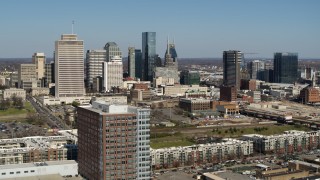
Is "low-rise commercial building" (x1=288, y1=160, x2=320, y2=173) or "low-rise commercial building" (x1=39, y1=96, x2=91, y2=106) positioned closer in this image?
"low-rise commercial building" (x1=288, y1=160, x2=320, y2=173)

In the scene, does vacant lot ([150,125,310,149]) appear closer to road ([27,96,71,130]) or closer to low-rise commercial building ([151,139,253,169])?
low-rise commercial building ([151,139,253,169])

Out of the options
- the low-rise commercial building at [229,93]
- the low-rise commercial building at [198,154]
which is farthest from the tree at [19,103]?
the low-rise commercial building at [198,154]

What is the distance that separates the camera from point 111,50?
6812 cm

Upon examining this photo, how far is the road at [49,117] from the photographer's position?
38.1 meters

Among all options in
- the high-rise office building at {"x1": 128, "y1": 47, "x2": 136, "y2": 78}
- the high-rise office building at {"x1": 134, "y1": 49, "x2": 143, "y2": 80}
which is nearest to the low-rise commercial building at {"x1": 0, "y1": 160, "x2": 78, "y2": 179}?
the high-rise office building at {"x1": 128, "y1": 47, "x2": 136, "y2": 78}

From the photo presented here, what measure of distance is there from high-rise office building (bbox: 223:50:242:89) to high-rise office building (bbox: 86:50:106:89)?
50.9 feet

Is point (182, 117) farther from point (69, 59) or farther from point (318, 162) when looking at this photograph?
point (318, 162)

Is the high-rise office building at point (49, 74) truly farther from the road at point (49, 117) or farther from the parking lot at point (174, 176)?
the parking lot at point (174, 176)

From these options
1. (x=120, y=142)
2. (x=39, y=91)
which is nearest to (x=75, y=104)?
(x=39, y=91)

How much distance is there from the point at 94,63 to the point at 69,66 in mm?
10728

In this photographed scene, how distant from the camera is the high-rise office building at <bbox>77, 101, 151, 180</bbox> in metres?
18.3

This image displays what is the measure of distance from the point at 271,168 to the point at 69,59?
110 feet

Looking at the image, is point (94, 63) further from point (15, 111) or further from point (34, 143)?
point (34, 143)

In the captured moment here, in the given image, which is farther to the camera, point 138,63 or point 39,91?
point 138,63
